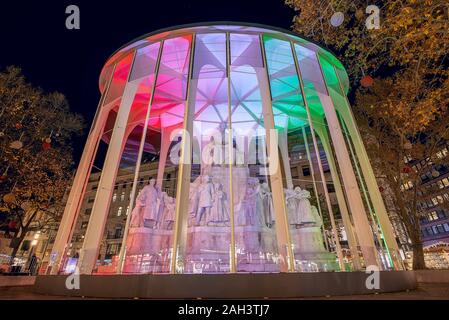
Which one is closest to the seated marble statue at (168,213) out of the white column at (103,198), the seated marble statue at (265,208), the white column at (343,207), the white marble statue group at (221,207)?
the white marble statue group at (221,207)

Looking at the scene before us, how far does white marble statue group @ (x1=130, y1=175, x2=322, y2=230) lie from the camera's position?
10.6 meters

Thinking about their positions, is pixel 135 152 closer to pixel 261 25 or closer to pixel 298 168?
pixel 261 25

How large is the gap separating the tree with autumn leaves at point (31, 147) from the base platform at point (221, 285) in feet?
39.1

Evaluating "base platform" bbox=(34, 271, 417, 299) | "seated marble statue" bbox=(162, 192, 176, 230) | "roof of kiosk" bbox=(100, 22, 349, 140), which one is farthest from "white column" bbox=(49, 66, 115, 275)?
"seated marble statue" bbox=(162, 192, 176, 230)

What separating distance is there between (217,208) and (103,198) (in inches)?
171

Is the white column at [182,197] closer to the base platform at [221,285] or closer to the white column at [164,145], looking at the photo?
the base platform at [221,285]

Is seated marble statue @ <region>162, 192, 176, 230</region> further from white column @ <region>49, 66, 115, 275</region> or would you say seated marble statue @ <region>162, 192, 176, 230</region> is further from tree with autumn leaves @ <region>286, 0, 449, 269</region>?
tree with autumn leaves @ <region>286, 0, 449, 269</region>

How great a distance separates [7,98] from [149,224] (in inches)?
492

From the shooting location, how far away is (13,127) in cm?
1628

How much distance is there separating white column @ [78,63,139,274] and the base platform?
888 mm

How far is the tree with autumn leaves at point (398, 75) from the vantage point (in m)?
7.47

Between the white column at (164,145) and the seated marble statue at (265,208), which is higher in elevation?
the white column at (164,145)

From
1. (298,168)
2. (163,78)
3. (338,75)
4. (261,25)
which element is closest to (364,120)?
(338,75)

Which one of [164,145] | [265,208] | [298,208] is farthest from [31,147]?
[298,208]
